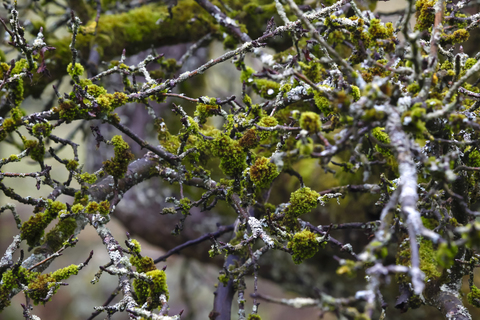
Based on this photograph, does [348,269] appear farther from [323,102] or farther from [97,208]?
[97,208]

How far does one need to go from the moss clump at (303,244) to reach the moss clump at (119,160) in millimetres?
821

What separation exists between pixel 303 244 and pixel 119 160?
894mm

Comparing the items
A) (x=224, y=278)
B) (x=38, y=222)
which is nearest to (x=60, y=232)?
(x=38, y=222)

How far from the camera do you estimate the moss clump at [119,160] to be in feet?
5.08

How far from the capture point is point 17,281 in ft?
4.61

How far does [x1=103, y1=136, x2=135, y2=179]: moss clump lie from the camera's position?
5.08ft

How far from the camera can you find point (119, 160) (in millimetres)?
1570

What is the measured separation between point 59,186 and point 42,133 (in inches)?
10.7

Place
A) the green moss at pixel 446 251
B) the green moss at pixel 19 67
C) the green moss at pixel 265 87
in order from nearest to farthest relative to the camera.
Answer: the green moss at pixel 446 251, the green moss at pixel 19 67, the green moss at pixel 265 87

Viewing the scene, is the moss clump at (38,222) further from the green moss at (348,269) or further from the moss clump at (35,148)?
the green moss at (348,269)

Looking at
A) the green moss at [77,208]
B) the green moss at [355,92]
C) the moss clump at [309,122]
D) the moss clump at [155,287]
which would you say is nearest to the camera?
the moss clump at [309,122]

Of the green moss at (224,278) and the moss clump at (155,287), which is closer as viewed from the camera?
the moss clump at (155,287)

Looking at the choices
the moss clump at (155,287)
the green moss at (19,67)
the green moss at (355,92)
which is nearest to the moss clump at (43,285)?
the moss clump at (155,287)

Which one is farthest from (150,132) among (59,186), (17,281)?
(17,281)
